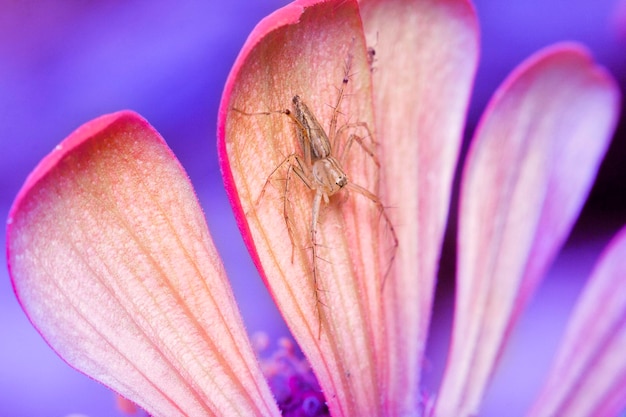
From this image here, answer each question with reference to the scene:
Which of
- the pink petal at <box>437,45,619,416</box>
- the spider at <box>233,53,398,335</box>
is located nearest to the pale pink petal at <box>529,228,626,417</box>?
the pink petal at <box>437,45,619,416</box>

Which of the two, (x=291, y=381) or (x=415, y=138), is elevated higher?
(x=415, y=138)

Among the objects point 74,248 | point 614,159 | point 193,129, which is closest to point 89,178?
point 74,248

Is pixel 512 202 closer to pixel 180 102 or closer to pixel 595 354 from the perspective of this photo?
pixel 595 354

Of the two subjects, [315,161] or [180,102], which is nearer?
[315,161]

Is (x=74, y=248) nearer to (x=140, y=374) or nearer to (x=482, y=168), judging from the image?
(x=140, y=374)

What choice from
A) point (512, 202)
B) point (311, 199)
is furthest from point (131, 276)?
point (512, 202)

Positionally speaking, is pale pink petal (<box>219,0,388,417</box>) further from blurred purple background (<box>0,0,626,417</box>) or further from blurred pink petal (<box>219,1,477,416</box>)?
blurred purple background (<box>0,0,626,417</box>)
